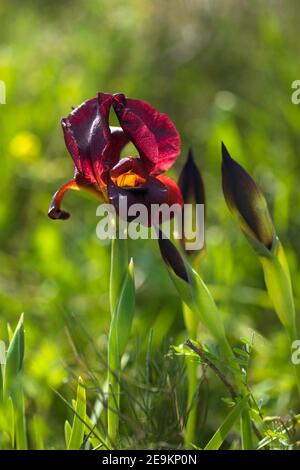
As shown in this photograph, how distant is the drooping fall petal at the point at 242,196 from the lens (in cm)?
87

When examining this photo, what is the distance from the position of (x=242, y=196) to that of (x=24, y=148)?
1247mm

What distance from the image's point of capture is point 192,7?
8.55ft

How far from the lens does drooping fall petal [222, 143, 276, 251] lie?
2.86 feet

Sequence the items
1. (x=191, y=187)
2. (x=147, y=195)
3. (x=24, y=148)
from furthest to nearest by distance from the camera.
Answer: (x=24, y=148) → (x=191, y=187) → (x=147, y=195)

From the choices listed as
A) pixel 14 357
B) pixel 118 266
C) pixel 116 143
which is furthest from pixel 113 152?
pixel 14 357

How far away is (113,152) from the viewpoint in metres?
0.86

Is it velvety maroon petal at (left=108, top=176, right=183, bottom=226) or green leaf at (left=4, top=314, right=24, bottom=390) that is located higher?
velvety maroon petal at (left=108, top=176, right=183, bottom=226)

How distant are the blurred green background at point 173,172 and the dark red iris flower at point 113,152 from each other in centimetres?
19

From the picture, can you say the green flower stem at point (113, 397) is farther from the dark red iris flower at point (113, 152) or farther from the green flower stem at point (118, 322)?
the dark red iris flower at point (113, 152)

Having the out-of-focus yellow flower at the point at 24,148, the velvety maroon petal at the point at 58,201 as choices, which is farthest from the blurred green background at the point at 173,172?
the velvety maroon petal at the point at 58,201

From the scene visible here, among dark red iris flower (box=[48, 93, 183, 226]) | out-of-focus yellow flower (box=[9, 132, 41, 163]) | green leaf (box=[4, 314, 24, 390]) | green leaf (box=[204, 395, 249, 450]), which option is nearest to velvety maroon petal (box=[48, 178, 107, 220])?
dark red iris flower (box=[48, 93, 183, 226])

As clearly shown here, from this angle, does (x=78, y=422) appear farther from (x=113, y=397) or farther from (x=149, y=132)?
(x=149, y=132)

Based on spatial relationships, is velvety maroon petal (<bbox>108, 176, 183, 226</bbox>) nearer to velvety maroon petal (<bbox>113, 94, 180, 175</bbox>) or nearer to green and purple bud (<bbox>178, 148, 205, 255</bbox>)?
velvety maroon petal (<bbox>113, 94, 180, 175</bbox>)
